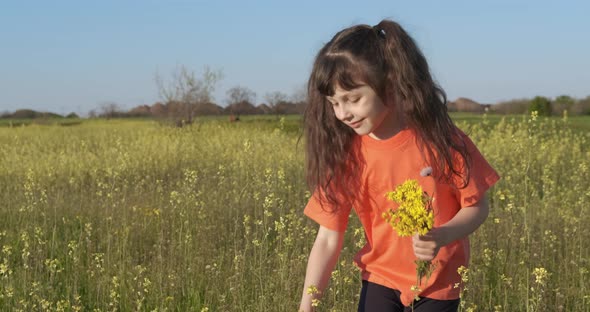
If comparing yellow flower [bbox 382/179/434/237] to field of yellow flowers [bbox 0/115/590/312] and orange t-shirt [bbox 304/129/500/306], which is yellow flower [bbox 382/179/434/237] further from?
field of yellow flowers [bbox 0/115/590/312]

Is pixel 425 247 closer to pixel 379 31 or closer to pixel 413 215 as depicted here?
pixel 413 215

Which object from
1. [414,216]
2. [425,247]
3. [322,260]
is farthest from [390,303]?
[414,216]

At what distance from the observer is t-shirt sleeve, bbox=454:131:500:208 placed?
243cm

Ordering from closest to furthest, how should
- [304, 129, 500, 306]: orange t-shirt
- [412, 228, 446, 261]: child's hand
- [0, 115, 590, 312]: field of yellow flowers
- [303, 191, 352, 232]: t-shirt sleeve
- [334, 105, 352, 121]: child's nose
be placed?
[412, 228, 446, 261]: child's hand < [334, 105, 352, 121]: child's nose < [304, 129, 500, 306]: orange t-shirt < [303, 191, 352, 232]: t-shirt sleeve < [0, 115, 590, 312]: field of yellow flowers

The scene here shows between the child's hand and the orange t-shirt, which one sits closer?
the child's hand

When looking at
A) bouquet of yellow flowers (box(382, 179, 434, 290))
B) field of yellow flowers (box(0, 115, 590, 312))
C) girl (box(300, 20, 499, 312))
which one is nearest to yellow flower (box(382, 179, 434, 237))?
bouquet of yellow flowers (box(382, 179, 434, 290))

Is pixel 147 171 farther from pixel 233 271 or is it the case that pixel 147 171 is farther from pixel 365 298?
pixel 365 298

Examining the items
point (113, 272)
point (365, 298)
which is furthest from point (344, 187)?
point (113, 272)

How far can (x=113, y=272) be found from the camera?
192 inches

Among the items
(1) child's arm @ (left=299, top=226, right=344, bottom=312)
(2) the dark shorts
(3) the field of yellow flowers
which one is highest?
(1) child's arm @ (left=299, top=226, right=344, bottom=312)

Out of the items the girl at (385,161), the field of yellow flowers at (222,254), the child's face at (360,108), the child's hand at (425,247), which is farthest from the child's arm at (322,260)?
the field of yellow flowers at (222,254)

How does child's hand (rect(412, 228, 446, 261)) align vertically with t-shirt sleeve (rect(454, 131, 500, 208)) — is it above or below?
below

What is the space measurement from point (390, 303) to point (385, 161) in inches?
20.4

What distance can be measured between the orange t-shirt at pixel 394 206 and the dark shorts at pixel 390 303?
22 millimetres
